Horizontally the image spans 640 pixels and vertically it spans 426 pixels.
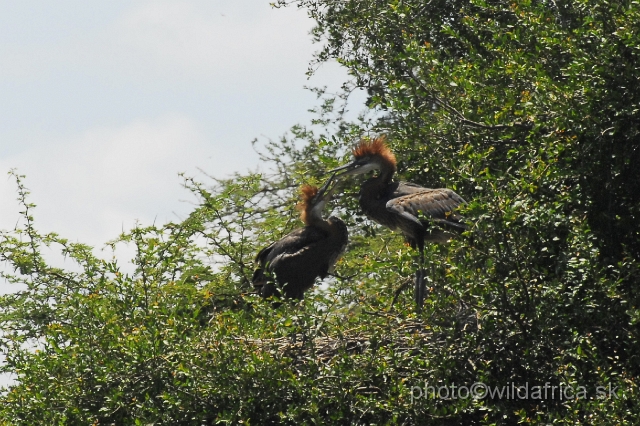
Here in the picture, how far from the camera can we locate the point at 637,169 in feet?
24.8

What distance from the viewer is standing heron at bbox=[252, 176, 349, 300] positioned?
1040 centimetres

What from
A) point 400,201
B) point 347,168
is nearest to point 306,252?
point 400,201

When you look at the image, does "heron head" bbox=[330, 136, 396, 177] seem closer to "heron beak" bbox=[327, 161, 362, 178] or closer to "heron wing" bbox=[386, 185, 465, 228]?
"heron beak" bbox=[327, 161, 362, 178]

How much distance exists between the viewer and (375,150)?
11102 millimetres

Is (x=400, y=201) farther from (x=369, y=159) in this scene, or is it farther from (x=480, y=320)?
(x=480, y=320)

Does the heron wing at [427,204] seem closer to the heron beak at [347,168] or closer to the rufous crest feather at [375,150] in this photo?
the rufous crest feather at [375,150]

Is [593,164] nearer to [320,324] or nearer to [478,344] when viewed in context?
[478,344]

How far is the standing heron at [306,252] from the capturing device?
10.4 m

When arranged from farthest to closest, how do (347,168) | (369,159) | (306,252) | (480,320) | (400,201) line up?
(347,168) < (369,159) < (306,252) < (400,201) < (480,320)

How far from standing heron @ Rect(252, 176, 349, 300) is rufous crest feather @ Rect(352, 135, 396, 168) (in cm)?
60

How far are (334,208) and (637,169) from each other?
15.9ft

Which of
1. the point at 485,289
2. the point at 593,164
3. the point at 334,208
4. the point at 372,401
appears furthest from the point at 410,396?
the point at 334,208

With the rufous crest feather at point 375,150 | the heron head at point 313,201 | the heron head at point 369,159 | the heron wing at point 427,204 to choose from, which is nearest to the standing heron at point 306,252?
the heron head at point 313,201

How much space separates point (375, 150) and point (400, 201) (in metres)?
1.01
